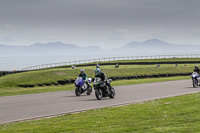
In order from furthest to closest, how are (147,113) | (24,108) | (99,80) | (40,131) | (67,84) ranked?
(67,84), (99,80), (24,108), (147,113), (40,131)

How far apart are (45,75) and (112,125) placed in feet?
107

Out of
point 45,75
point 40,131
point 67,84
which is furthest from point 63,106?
point 45,75

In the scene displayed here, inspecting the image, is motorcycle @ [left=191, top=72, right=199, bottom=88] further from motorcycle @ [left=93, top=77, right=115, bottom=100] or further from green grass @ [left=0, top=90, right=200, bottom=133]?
green grass @ [left=0, top=90, right=200, bottom=133]

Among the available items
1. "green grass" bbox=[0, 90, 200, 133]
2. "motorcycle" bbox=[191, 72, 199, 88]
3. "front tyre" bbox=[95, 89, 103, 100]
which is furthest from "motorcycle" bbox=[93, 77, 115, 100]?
"motorcycle" bbox=[191, 72, 199, 88]

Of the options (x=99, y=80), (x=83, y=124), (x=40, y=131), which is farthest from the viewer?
(x=99, y=80)

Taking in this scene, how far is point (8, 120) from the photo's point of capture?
12.7 m

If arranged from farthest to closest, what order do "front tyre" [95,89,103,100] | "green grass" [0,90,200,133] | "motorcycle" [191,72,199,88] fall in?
"motorcycle" [191,72,199,88]
"front tyre" [95,89,103,100]
"green grass" [0,90,200,133]

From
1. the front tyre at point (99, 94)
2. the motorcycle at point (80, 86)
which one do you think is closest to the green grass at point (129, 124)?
the front tyre at point (99, 94)

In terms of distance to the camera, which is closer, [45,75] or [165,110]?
[165,110]

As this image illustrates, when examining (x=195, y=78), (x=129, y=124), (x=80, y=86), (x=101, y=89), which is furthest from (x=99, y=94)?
(x=195, y=78)

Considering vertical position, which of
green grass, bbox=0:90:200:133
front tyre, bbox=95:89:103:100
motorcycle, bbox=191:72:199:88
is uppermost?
motorcycle, bbox=191:72:199:88

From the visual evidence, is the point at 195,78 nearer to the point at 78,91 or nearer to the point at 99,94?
the point at 78,91

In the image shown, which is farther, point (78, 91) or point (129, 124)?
point (78, 91)

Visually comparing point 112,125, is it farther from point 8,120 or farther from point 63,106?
point 63,106
